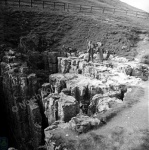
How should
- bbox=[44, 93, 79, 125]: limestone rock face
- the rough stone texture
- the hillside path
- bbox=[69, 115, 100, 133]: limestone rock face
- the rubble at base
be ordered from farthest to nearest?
the rough stone texture
the rubble at base
bbox=[44, 93, 79, 125]: limestone rock face
the hillside path
bbox=[69, 115, 100, 133]: limestone rock face

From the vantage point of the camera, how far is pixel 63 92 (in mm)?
19125

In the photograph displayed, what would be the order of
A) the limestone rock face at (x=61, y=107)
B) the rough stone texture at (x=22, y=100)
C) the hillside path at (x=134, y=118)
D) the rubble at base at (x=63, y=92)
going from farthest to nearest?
1. the rough stone texture at (x=22, y=100)
2. the rubble at base at (x=63, y=92)
3. the limestone rock face at (x=61, y=107)
4. the hillside path at (x=134, y=118)

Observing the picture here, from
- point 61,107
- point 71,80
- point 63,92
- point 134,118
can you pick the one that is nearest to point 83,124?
point 61,107

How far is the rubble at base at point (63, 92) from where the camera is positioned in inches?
616

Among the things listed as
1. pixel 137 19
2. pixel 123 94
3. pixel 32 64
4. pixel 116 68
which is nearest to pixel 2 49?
pixel 32 64

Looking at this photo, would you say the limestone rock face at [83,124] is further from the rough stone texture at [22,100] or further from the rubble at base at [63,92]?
the rough stone texture at [22,100]

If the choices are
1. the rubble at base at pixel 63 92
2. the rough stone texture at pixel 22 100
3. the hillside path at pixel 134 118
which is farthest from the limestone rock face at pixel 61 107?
the hillside path at pixel 134 118

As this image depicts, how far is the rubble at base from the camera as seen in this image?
51.3 feet

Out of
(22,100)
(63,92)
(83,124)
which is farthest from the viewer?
(22,100)

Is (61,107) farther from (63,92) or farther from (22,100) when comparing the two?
(22,100)

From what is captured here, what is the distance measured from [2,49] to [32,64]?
5743 millimetres

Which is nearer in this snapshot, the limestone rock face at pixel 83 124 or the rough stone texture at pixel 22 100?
the limestone rock face at pixel 83 124

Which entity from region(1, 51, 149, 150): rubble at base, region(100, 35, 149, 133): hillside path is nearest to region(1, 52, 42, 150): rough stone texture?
region(1, 51, 149, 150): rubble at base

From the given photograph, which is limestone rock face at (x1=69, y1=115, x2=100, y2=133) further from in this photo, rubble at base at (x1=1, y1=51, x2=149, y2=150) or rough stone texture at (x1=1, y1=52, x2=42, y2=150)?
rough stone texture at (x1=1, y1=52, x2=42, y2=150)
